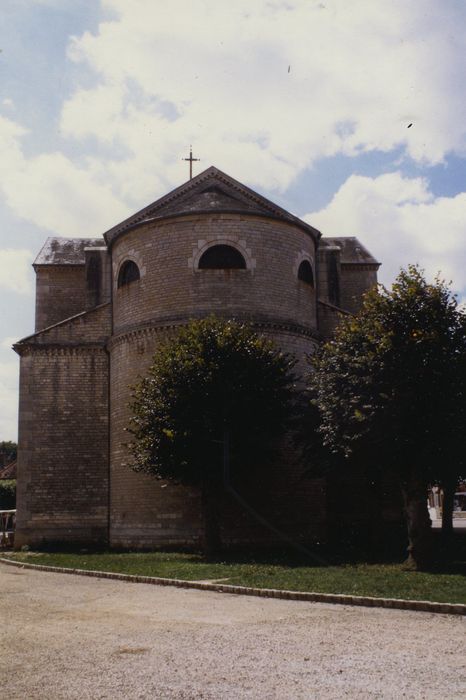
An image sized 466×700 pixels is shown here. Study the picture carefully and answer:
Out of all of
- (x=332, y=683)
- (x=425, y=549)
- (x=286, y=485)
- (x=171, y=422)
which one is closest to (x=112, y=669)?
(x=332, y=683)

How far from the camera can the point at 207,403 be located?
2061 centimetres

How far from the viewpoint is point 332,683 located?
7.46 metres

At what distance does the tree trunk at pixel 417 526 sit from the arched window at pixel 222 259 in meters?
9.74

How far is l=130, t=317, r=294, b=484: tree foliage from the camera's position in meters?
20.5

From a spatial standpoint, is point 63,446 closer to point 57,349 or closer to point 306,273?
point 57,349

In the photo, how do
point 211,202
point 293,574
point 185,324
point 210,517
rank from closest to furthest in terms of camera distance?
point 293,574 → point 210,517 → point 185,324 → point 211,202

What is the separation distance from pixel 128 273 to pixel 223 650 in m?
18.6

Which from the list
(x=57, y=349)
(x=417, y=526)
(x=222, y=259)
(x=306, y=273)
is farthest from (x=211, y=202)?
(x=417, y=526)

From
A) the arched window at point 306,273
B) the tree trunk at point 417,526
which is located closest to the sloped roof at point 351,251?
the arched window at point 306,273

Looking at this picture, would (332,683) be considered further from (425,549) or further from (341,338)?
(341,338)

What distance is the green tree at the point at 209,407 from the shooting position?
20505mm

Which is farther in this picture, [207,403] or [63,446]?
[63,446]

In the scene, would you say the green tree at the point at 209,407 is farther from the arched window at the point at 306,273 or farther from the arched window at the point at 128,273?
the arched window at the point at 306,273

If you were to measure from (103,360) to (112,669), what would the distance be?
64.0ft
